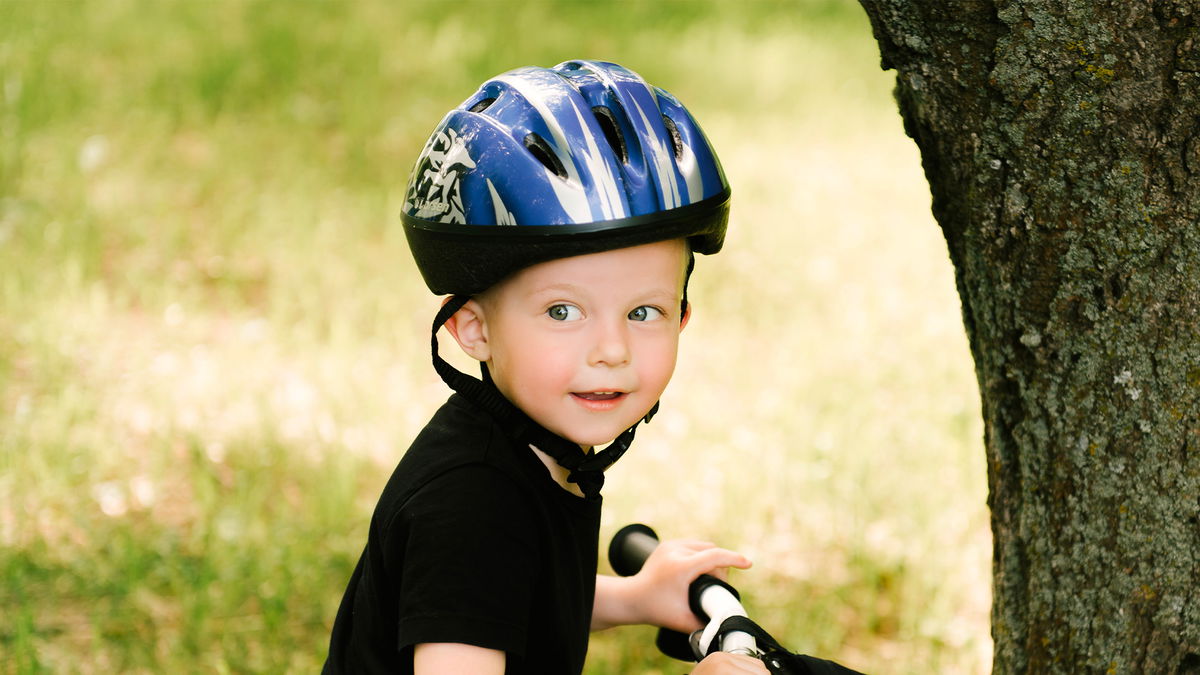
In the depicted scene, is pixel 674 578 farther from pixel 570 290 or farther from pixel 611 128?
pixel 611 128

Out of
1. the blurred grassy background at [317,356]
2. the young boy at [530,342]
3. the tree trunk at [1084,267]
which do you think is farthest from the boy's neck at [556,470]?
the blurred grassy background at [317,356]

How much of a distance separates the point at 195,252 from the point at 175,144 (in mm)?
1356

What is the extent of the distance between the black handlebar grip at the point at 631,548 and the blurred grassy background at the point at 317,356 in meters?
1.16

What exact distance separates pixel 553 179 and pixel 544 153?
0.07m

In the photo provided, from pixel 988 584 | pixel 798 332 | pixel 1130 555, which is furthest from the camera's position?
pixel 798 332

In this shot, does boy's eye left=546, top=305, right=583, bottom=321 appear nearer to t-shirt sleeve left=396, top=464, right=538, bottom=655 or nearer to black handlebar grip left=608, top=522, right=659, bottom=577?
t-shirt sleeve left=396, top=464, right=538, bottom=655

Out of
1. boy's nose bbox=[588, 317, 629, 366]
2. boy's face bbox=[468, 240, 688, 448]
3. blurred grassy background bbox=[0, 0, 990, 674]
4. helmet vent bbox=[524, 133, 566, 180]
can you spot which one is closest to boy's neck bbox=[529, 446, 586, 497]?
boy's face bbox=[468, 240, 688, 448]

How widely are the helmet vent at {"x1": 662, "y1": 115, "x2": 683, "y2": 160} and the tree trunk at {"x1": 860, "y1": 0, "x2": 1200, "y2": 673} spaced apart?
389 mm

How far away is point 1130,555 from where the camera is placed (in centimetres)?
219

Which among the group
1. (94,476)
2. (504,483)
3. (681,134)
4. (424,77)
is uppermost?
(424,77)

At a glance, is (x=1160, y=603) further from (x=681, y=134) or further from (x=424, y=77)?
(x=424, y=77)

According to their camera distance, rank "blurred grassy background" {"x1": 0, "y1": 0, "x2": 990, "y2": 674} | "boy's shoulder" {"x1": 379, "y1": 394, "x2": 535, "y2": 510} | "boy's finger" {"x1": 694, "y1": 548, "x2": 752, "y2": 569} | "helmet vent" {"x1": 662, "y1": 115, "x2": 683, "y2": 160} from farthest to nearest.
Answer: "blurred grassy background" {"x1": 0, "y1": 0, "x2": 990, "y2": 674} < "boy's finger" {"x1": 694, "y1": 548, "x2": 752, "y2": 569} < "helmet vent" {"x1": 662, "y1": 115, "x2": 683, "y2": 160} < "boy's shoulder" {"x1": 379, "y1": 394, "x2": 535, "y2": 510}

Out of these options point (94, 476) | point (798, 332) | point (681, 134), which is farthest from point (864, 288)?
point (681, 134)

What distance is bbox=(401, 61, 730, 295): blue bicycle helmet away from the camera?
6.63 feet
